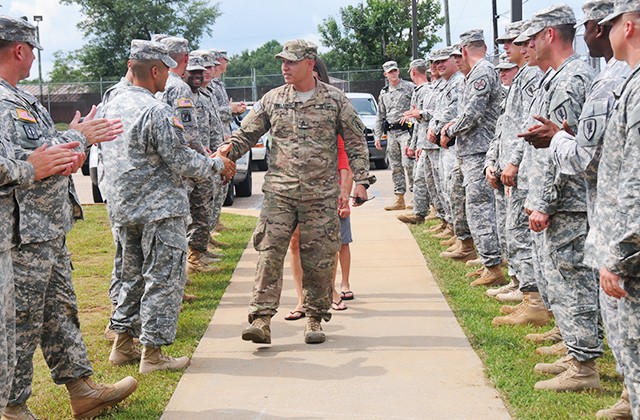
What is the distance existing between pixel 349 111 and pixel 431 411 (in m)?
2.49

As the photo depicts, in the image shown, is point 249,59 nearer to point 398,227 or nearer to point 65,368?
point 398,227

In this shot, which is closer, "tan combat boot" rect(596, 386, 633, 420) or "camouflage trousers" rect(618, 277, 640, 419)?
"camouflage trousers" rect(618, 277, 640, 419)

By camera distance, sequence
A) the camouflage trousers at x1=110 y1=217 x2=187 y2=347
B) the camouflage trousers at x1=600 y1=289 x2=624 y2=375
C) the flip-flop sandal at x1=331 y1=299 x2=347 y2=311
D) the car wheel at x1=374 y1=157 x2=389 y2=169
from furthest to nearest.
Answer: the car wheel at x1=374 y1=157 x2=389 y2=169 < the flip-flop sandal at x1=331 y1=299 x2=347 y2=311 < the camouflage trousers at x1=110 y1=217 x2=187 y2=347 < the camouflage trousers at x1=600 y1=289 x2=624 y2=375

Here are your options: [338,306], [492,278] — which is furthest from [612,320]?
[492,278]

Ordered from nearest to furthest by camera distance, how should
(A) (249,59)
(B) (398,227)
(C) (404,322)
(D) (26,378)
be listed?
(D) (26,378), (C) (404,322), (B) (398,227), (A) (249,59)

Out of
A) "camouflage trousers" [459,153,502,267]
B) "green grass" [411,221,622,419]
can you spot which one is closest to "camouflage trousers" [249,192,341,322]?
"green grass" [411,221,622,419]

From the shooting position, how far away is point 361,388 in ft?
18.5

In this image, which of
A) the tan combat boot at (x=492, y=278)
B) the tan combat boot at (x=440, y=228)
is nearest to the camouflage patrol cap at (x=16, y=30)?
the tan combat boot at (x=492, y=278)

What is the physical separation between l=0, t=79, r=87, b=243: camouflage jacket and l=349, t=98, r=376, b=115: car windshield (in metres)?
19.7

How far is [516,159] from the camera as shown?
6.55 m

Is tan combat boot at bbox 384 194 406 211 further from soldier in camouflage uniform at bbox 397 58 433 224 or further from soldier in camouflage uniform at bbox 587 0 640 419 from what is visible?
soldier in camouflage uniform at bbox 587 0 640 419

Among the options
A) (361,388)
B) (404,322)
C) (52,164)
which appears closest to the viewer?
(52,164)

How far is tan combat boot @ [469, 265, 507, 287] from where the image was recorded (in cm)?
856

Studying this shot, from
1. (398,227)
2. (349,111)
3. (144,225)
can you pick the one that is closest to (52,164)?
(144,225)
